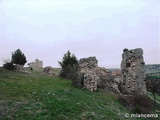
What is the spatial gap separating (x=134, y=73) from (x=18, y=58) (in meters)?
18.2

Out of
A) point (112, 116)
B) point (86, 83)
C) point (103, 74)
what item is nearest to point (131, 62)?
point (103, 74)

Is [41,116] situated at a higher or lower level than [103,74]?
lower

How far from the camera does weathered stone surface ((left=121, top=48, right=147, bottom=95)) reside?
651 inches

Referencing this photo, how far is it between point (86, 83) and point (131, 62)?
5093mm

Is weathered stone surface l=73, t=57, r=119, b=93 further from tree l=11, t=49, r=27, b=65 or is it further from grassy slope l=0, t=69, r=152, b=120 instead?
tree l=11, t=49, r=27, b=65

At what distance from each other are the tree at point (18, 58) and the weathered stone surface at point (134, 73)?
16737 mm

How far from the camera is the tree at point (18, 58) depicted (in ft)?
92.5

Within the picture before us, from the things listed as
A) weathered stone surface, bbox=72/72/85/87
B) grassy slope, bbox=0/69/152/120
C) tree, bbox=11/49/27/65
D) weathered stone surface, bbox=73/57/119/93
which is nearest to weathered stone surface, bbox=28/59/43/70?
tree, bbox=11/49/27/65

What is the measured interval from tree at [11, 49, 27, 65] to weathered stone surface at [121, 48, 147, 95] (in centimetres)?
1674

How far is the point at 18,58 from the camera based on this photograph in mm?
28469

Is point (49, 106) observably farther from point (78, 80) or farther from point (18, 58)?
point (18, 58)

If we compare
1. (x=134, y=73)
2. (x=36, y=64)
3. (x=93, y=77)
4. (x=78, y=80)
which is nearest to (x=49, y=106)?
(x=78, y=80)

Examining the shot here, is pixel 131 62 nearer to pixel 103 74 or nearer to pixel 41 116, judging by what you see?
pixel 103 74

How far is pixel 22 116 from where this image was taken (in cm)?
786
